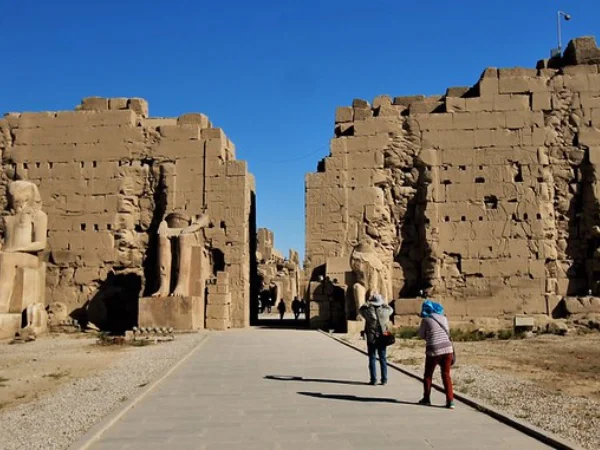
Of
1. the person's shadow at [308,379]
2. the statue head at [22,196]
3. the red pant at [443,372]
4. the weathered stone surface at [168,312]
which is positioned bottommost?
the person's shadow at [308,379]

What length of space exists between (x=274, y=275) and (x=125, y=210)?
61.9 feet

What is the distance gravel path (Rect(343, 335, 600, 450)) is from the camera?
539 centimetres

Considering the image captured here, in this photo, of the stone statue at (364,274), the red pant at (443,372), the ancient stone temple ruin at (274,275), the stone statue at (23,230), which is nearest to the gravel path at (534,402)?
the red pant at (443,372)

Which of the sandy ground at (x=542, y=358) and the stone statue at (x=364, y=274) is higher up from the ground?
the stone statue at (x=364, y=274)

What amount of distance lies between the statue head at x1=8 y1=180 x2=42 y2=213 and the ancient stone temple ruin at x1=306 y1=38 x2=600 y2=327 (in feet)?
25.4

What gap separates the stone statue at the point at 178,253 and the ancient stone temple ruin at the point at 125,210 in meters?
0.03

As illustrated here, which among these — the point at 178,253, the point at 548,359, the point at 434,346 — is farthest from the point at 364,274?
the point at 434,346

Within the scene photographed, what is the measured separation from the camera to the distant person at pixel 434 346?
6.40 meters

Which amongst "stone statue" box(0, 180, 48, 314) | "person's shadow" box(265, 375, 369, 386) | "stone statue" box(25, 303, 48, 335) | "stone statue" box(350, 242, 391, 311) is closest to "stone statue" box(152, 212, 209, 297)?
"stone statue" box(25, 303, 48, 335)

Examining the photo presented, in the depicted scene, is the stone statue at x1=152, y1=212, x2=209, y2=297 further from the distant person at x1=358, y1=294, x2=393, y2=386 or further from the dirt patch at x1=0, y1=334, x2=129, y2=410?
→ the distant person at x1=358, y1=294, x2=393, y2=386

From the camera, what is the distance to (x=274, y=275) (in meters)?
37.8

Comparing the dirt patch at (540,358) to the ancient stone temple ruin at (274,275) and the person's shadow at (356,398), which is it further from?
the ancient stone temple ruin at (274,275)

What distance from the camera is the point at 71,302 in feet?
63.3

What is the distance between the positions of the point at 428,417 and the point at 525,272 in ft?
42.3
